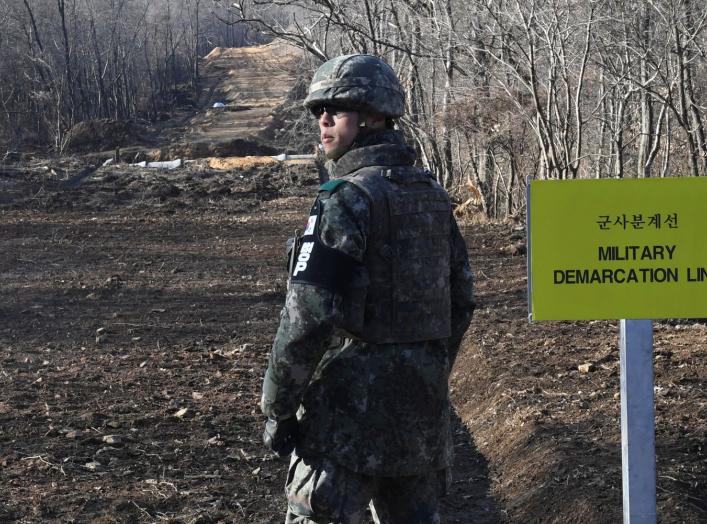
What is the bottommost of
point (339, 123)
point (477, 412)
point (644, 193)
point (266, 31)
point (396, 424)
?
point (477, 412)

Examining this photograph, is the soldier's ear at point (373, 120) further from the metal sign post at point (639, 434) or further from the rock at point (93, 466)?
the rock at point (93, 466)

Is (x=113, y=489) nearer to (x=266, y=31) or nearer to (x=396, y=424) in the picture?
(x=396, y=424)

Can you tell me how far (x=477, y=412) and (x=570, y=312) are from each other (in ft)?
11.8

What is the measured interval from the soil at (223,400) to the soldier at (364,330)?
1616 mm

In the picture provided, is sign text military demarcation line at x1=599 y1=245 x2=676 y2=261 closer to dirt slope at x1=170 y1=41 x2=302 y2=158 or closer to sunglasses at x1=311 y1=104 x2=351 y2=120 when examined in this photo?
sunglasses at x1=311 y1=104 x2=351 y2=120

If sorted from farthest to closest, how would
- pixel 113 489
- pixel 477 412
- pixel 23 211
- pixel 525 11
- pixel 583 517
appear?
1. pixel 23 211
2. pixel 525 11
3. pixel 477 412
4. pixel 113 489
5. pixel 583 517

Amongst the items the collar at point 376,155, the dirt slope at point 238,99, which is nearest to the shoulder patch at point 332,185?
the collar at point 376,155

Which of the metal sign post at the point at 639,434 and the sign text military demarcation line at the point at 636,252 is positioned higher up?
the sign text military demarcation line at the point at 636,252

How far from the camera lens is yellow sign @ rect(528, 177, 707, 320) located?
3016 millimetres

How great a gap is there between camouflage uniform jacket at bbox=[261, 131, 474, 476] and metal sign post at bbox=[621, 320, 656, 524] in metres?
0.52

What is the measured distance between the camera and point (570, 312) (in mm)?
3023

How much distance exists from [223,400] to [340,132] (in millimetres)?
4058

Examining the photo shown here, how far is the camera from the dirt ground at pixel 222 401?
464 cm

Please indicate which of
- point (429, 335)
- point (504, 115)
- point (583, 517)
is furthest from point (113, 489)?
point (504, 115)
